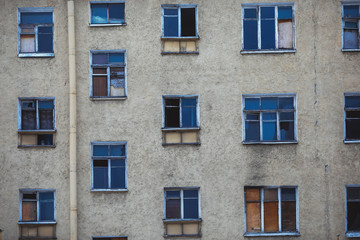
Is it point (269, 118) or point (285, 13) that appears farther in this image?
point (285, 13)

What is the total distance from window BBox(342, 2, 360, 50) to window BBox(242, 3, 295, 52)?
1855 mm

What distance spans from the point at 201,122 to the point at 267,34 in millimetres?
3890

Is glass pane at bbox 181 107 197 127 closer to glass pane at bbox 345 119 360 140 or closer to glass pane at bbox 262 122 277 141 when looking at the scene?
glass pane at bbox 262 122 277 141

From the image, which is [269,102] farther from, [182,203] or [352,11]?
[182,203]

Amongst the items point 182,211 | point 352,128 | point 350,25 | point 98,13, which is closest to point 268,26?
point 350,25

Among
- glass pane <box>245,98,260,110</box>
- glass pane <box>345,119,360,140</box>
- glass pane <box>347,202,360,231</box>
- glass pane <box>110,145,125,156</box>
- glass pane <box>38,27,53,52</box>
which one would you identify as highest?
glass pane <box>38,27,53,52</box>

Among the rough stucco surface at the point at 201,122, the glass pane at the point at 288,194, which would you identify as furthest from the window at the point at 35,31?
the glass pane at the point at 288,194

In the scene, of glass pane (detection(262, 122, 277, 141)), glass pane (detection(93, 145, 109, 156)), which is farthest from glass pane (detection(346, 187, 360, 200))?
glass pane (detection(93, 145, 109, 156))

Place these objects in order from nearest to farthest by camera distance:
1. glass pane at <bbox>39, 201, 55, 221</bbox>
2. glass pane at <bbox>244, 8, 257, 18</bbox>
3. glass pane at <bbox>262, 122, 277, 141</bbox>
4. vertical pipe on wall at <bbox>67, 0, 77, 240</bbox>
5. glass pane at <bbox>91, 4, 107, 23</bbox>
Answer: vertical pipe on wall at <bbox>67, 0, 77, 240</bbox>, glass pane at <bbox>39, 201, 55, 221</bbox>, glass pane at <bbox>262, 122, 277, 141</bbox>, glass pane at <bbox>244, 8, 257, 18</bbox>, glass pane at <bbox>91, 4, 107, 23</bbox>

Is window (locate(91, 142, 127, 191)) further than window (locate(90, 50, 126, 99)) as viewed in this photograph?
No

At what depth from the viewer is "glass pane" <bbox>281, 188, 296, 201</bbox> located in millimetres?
14234

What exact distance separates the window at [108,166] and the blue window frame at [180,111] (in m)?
1.82

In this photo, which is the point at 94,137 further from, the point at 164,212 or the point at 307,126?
the point at 307,126

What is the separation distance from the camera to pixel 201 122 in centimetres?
1435
